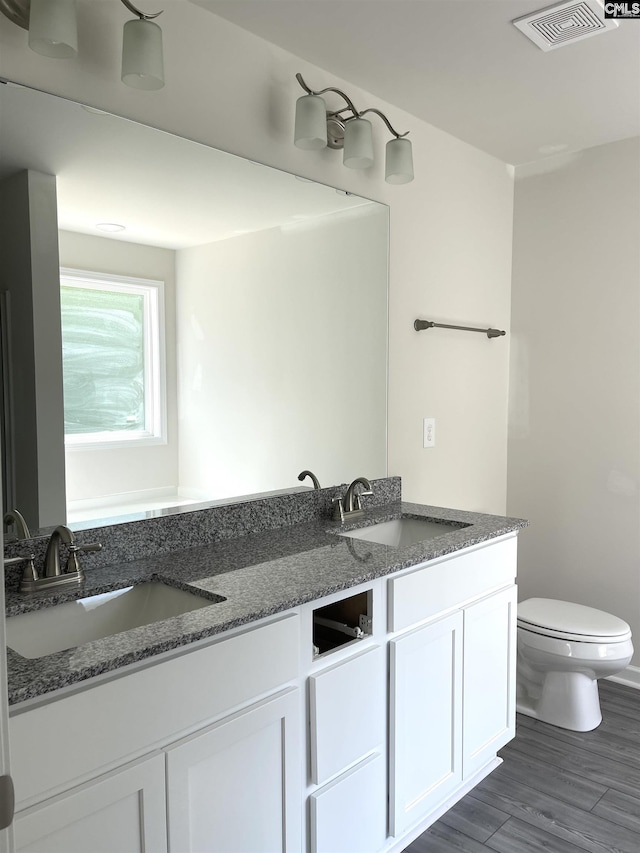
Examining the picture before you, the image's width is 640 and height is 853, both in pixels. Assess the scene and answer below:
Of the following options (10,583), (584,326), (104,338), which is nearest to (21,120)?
(104,338)

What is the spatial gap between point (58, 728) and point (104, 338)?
0.99 metres

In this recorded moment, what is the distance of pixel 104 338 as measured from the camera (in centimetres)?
178

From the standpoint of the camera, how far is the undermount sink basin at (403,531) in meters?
2.31

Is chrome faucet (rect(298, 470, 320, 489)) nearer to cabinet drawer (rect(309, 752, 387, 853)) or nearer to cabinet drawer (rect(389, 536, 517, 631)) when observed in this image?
cabinet drawer (rect(389, 536, 517, 631))

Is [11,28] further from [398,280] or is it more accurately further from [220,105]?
[398,280]

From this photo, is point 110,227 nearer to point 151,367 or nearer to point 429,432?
point 151,367

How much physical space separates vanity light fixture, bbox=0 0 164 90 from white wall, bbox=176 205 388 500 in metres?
0.50

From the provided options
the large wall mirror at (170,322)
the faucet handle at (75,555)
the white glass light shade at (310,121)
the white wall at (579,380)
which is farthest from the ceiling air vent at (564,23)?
the faucet handle at (75,555)

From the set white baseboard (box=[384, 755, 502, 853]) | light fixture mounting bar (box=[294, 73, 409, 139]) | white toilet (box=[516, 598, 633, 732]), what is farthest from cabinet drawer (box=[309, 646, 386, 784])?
light fixture mounting bar (box=[294, 73, 409, 139])

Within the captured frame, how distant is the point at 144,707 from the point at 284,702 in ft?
1.21

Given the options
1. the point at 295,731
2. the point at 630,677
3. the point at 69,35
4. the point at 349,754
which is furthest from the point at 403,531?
the point at 69,35

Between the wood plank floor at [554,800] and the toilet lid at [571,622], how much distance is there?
39 cm

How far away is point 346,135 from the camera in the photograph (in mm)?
2268

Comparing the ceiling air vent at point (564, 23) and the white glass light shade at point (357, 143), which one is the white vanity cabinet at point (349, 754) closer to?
the white glass light shade at point (357, 143)
